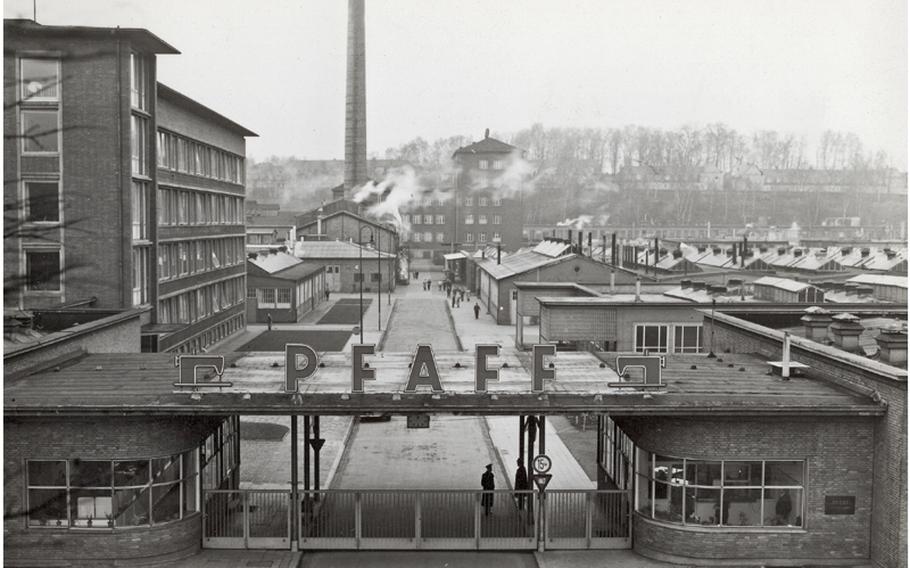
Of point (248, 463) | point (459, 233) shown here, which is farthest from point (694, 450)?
point (459, 233)

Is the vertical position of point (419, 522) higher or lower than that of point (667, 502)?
lower

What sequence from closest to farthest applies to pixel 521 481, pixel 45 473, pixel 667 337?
pixel 45 473 < pixel 521 481 < pixel 667 337

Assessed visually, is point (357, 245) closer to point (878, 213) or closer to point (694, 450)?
point (694, 450)

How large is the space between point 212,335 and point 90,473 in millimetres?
36088

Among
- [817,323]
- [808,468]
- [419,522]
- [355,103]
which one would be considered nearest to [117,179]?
[419,522]

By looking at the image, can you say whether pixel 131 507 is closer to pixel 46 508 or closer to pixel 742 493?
pixel 46 508

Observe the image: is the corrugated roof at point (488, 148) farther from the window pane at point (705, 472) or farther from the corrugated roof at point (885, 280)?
the window pane at point (705, 472)

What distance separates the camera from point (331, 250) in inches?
3750

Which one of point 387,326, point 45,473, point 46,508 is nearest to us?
point 46,508

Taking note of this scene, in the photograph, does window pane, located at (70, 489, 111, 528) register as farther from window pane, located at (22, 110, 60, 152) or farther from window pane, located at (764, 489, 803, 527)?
window pane, located at (22, 110, 60, 152)

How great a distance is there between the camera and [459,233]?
13775cm

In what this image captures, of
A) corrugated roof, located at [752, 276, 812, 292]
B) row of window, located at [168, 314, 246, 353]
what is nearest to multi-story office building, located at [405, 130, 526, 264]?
row of window, located at [168, 314, 246, 353]

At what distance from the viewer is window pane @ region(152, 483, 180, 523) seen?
19.9 metres

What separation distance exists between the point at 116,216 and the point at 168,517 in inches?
846
